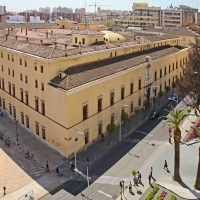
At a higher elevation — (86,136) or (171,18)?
(171,18)

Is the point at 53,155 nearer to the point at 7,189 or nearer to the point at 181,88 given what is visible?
the point at 7,189

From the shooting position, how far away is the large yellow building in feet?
129

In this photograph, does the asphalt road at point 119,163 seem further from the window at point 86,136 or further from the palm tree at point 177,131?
the palm tree at point 177,131

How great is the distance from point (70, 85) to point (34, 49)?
1057 centimetres

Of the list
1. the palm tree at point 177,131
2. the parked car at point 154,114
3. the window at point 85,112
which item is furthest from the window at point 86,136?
the parked car at point 154,114

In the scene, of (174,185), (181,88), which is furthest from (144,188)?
(181,88)

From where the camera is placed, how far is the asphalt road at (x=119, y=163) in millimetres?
32750

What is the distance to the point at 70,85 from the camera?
126ft

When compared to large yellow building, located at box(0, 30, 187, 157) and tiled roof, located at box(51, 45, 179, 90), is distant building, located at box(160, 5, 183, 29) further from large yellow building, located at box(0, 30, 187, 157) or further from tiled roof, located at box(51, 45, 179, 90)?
large yellow building, located at box(0, 30, 187, 157)

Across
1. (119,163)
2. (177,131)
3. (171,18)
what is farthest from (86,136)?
(171,18)

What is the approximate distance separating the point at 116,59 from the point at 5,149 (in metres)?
23.6

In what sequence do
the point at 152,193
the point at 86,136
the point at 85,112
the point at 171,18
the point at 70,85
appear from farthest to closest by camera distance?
the point at 171,18 < the point at 86,136 < the point at 85,112 < the point at 70,85 < the point at 152,193

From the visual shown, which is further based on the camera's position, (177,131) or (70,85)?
(70,85)

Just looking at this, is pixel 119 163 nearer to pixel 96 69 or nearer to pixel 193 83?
pixel 96 69
